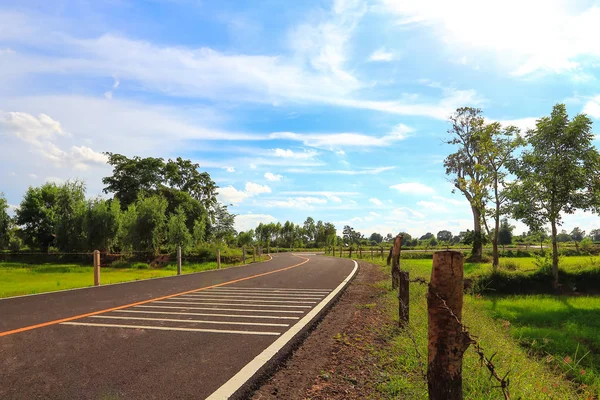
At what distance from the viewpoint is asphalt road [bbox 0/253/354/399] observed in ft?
11.7

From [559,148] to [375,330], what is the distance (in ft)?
53.9

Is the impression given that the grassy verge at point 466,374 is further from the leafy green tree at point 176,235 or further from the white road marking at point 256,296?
the leafy green tree at point 176,235

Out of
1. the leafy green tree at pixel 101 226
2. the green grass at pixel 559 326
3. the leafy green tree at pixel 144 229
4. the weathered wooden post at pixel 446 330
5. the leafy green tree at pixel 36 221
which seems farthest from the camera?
the leafy green tree at pixel 36 221

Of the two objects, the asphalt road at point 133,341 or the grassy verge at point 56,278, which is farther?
the grassy verge at point 56,278

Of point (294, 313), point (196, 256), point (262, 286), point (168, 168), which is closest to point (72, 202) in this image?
point (168, 168)

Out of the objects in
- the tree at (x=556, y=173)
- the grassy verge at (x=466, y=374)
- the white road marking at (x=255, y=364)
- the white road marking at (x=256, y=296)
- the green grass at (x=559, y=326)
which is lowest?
the green grass at (x=559, y=326)

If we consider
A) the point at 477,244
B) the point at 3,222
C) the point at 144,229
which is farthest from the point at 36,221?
the point at 477,244

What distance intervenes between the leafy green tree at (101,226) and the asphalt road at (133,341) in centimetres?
2646

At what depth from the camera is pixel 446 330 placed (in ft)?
8.70

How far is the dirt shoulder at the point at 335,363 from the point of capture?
3676mm

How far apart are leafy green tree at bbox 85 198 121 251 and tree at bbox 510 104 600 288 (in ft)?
105

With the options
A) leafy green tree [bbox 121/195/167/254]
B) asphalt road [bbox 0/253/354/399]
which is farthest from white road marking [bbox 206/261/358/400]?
leafy green tree [bbox 121/195/167/254]

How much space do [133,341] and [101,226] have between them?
32.5 meters

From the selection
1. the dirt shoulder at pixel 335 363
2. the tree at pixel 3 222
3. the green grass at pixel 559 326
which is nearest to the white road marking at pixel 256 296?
the dirt shoulder at pixel 335 363
